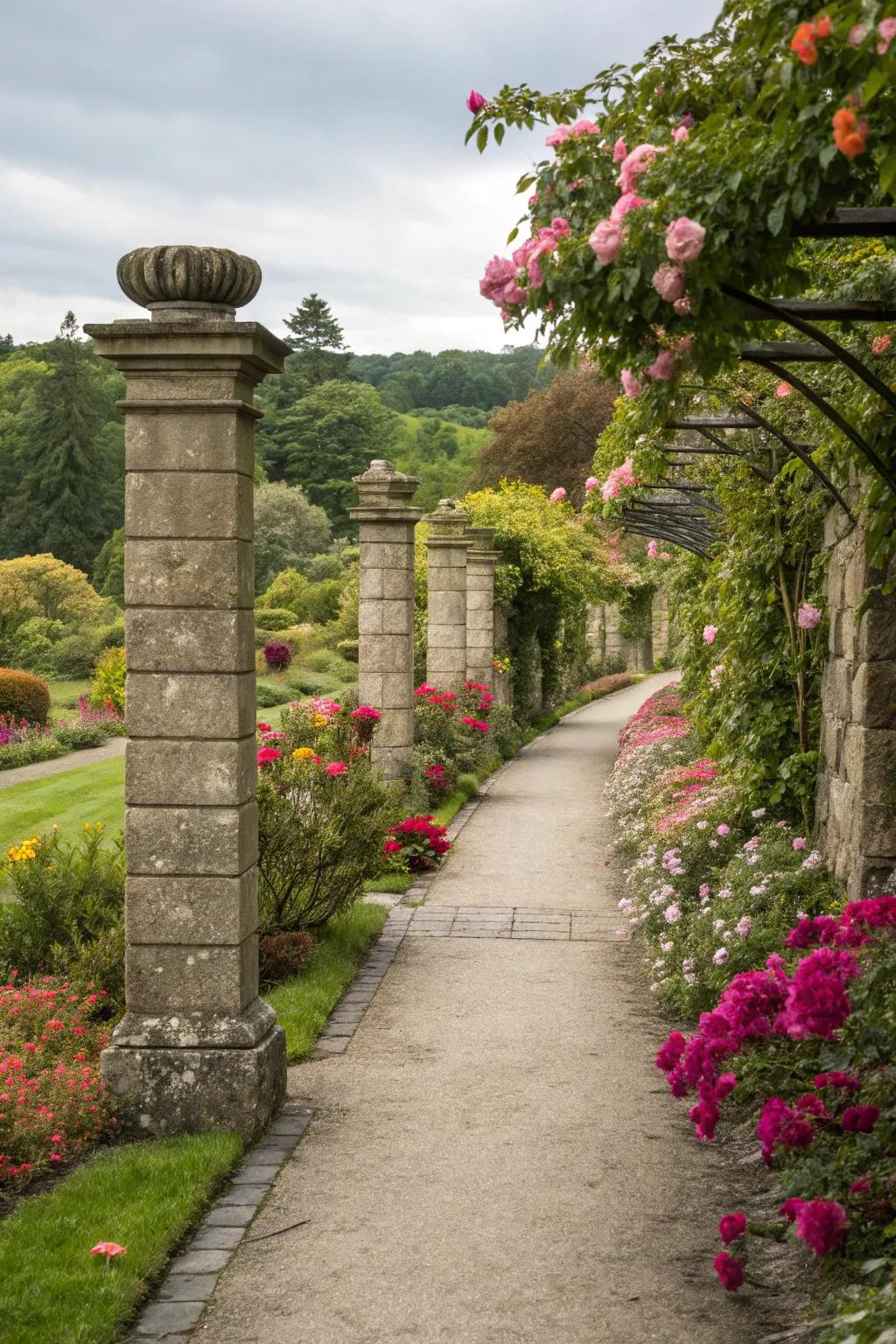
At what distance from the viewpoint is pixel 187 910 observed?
16.9 feet

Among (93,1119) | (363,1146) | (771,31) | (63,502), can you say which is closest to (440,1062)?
(363,1146)

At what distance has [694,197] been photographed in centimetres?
323

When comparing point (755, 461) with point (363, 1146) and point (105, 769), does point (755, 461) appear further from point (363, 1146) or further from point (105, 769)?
point (105, 769)

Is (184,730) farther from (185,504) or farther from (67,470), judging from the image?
(67,470)

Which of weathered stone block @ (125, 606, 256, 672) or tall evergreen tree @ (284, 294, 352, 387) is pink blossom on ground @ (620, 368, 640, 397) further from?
tall evergreen tree @ (284, 294, 352, 387)

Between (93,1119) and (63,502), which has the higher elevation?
(63,502)

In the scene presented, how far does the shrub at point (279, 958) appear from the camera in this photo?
284 inches

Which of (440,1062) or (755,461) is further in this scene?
(755,461)

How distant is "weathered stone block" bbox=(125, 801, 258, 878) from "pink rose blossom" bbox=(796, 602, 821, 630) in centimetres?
330

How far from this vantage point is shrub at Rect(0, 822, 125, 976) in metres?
6.91

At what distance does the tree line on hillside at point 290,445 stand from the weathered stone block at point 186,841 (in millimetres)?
29192

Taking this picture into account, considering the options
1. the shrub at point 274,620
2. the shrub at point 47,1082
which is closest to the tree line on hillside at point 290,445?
the shrub at point 274,620

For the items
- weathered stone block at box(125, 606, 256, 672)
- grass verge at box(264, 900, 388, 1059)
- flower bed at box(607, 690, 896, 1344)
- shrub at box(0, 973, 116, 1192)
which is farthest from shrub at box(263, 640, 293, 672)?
weathered stone block at box(125, 606, 256, 672)

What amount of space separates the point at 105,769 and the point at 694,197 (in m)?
16.6
